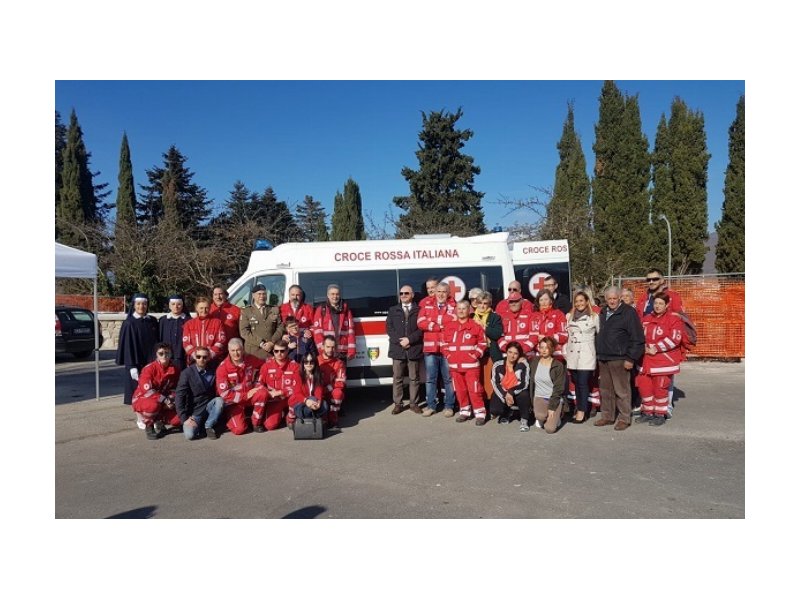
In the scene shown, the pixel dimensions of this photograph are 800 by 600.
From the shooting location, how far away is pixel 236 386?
6660 mm

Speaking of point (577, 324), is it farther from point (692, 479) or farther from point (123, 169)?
point (123, 169)

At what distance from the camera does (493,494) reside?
15.0ft

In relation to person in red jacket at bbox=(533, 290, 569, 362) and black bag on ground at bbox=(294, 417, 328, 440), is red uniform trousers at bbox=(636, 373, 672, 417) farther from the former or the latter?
black bag on ground at bbox=(294, 417, 328, 440)

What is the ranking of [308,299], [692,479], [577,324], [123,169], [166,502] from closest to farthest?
[166,502], [692,479], [577,324], [308,299], [123,169]

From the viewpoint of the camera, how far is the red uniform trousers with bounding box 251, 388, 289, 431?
6750mm

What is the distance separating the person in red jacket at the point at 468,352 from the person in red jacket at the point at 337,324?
1391 mm

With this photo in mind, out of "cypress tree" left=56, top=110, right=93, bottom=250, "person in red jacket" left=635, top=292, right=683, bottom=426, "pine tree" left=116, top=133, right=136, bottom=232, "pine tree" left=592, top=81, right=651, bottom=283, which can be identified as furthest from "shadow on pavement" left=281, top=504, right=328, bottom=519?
"pine tree" left=116, top=133, right=136, bottom=232

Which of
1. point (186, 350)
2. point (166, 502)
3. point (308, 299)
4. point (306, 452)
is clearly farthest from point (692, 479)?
point (186, 350)

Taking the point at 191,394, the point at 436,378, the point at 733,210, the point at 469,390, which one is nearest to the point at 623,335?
the point at 469,390

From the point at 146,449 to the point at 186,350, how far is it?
1.35m

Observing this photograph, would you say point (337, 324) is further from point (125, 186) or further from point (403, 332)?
point (125, 186)

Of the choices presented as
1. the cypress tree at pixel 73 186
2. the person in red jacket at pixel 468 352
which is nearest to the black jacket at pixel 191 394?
the person in red jacket at pixel 468 352

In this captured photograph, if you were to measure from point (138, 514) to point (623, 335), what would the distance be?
5.52 meters

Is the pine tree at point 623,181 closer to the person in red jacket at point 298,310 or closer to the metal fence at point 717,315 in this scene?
the metal fence at point 717,315
